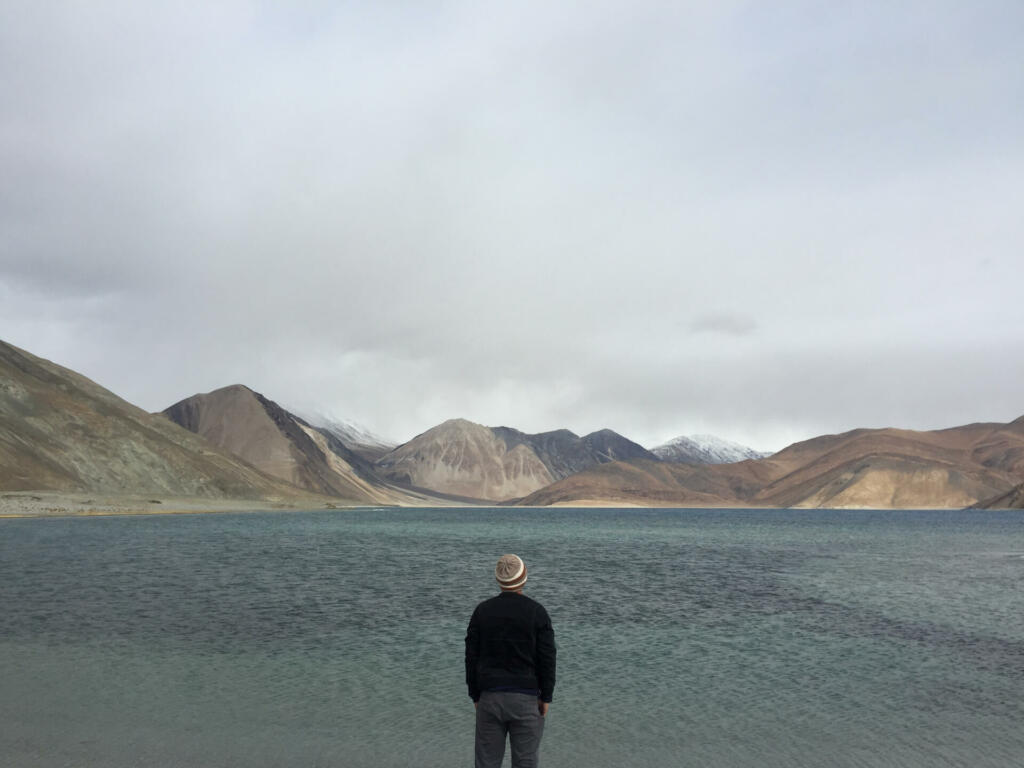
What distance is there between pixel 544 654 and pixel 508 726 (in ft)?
3.16

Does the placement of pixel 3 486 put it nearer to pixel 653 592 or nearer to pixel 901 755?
pixel 653 592

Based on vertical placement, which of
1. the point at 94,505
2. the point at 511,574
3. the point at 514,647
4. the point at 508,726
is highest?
the point at 94,505

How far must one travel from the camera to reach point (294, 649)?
77.3 ft

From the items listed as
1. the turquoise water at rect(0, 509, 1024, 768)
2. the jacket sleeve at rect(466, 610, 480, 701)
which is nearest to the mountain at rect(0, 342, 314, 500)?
the turquoise water at rect(0, 509, 1024, 768)

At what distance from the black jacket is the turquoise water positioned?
493 centimetres

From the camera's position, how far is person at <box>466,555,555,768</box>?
959 centimetres

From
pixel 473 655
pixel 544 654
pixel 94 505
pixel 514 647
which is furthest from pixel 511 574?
pixel 94 505

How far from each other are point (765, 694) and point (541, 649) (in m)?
11.3

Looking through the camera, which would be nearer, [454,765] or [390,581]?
[454,765]

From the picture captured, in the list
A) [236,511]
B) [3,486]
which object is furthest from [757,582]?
[236,511]

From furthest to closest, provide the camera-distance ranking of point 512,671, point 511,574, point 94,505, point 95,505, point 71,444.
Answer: point 71,444
point 95,505
point 94,505
point 512,671
point 511,574

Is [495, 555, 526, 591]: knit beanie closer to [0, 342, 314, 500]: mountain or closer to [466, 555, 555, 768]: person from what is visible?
[466, 555, 555, 768]: person

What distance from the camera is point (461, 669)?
2105 cm

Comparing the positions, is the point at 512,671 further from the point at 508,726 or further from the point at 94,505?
the point at 94,505
